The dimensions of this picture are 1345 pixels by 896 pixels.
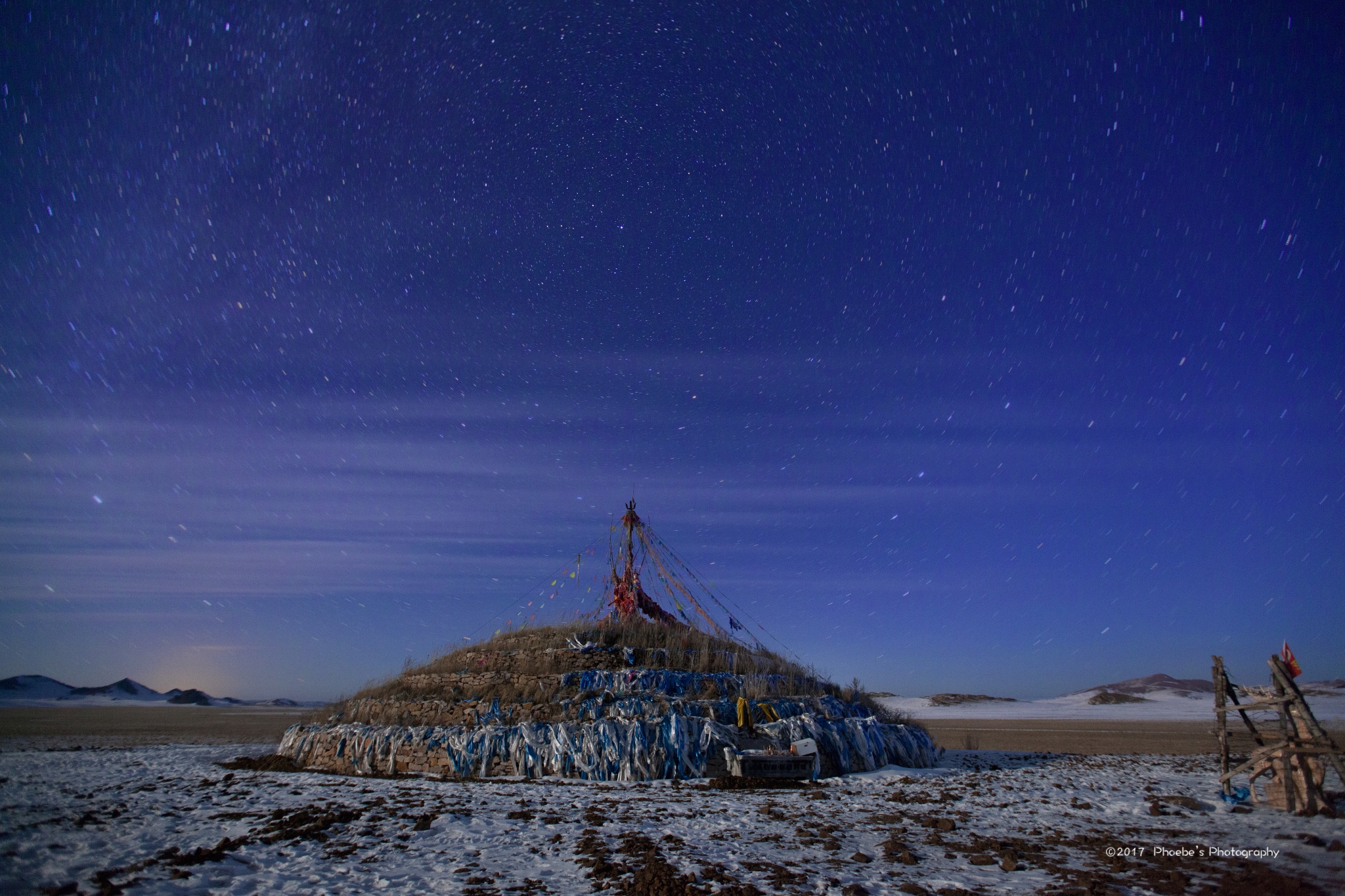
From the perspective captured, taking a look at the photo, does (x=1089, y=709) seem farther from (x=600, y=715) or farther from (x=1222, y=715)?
(x=600, y=715)

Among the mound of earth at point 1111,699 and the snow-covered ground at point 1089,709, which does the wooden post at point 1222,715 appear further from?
the mound of earth at point 1111,699

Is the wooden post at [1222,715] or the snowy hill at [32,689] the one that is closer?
the wooden post at [1222,715]

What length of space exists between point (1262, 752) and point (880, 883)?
945 centimetres

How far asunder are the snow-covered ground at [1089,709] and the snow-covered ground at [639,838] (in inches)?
1521

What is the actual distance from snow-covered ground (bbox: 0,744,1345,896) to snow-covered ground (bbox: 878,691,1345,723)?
127 feet

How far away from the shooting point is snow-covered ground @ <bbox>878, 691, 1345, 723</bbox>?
4906cm

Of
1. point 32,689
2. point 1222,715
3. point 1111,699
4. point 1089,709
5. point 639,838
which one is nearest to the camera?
point 639,838

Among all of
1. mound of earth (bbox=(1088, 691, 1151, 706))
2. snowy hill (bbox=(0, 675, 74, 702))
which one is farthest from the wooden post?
snowy hill (bbox=(0, 675, 74, 702))

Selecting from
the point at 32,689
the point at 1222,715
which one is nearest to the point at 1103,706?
the point at 1222,715

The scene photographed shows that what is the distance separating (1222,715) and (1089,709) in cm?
5636

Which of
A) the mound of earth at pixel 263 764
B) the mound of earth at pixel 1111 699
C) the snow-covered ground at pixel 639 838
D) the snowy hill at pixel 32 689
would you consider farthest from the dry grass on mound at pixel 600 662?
the snowy hill at pixel 32 689

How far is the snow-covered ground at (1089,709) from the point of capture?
161ft

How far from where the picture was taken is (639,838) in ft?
32.3

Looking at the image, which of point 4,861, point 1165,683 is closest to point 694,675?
point 4,861
